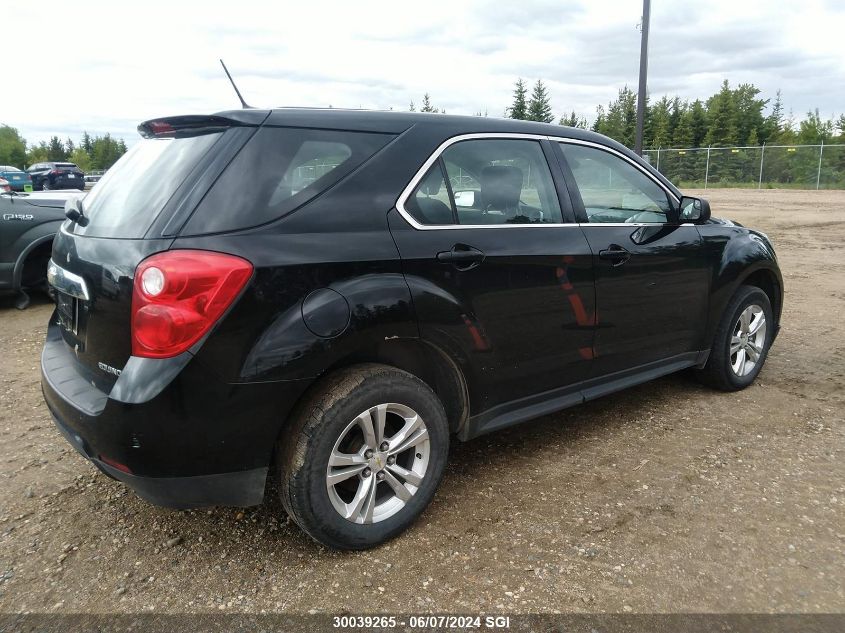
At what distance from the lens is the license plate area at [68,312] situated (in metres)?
2.63

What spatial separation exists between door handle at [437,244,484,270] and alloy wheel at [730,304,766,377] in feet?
7.85

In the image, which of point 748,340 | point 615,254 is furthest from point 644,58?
point 615,254

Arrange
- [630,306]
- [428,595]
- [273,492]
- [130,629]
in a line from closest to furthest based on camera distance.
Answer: [130,629] → [428,595] → [273,492] → [630,306]

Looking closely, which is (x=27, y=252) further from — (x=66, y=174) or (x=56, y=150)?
(x=56, y=150)

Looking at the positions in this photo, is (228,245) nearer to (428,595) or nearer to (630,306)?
(428,595)

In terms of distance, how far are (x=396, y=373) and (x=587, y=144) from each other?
6.04 feet

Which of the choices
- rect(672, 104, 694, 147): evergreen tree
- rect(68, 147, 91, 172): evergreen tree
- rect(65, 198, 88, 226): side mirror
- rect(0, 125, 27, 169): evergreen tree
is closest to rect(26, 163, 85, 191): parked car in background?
rect(65, 198, 88, 226): side mirror

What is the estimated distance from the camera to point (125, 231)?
97.1 inches

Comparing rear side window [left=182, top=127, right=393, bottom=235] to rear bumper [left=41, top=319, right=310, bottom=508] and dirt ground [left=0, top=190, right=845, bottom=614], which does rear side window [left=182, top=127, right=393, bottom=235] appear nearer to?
rear bumper [left=41, top=319, right=310, bottom=508]

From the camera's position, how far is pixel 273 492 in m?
3.28

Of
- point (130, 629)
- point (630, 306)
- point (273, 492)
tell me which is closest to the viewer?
point (130, 629)

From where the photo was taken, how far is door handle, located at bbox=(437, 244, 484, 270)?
2.80m

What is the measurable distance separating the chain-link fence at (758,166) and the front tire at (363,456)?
35653 millimetres

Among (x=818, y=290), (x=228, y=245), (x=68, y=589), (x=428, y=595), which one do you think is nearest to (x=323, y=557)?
(x=428, y=595)
